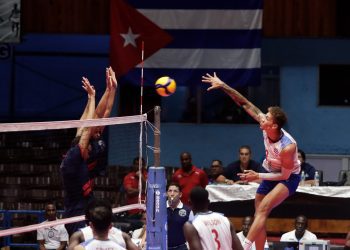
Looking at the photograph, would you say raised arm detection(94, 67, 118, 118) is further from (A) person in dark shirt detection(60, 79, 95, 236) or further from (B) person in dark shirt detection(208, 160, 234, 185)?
(B) person in dark shirt detection(208, 160, 234, 185)

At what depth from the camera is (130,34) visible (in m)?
23.1

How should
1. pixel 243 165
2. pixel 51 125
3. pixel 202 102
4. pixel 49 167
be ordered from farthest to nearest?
pixel 49 167 → pixel 202 102 → pixel 243 165 → pixel 51 125

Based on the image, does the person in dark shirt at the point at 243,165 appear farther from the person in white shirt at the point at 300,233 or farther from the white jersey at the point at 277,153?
the white jersey at the point at 277,153

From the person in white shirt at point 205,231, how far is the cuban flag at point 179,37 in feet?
36.9

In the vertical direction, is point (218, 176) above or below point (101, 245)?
above

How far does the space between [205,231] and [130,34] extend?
12047 millimetres

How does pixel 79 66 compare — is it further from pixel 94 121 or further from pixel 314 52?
pixel 94 121

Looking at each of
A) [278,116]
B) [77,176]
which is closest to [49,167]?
[77,176]

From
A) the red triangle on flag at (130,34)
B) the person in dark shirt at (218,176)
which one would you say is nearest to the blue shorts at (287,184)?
the person in dark shirt at (218,176)

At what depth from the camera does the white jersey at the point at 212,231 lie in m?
11.6

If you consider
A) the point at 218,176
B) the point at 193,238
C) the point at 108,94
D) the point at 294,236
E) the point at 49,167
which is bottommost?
the point at 294,236

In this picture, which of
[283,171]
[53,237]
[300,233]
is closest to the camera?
[283,171]

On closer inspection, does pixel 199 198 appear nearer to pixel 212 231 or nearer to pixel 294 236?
pixel 212 231

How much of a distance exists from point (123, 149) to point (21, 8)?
4297 millimetres
